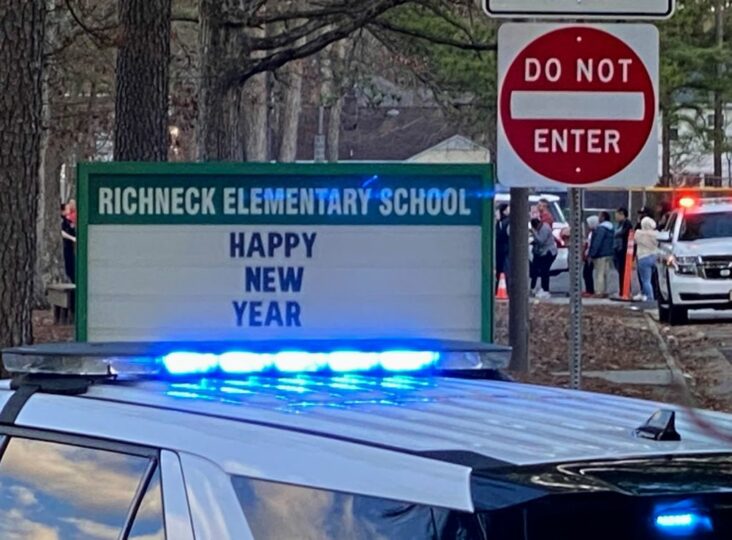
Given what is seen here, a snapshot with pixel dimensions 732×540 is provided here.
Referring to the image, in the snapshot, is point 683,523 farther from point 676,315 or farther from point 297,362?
point 676,315

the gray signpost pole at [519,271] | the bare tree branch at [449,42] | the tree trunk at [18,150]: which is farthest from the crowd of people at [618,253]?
the tree trunk at [18,150]

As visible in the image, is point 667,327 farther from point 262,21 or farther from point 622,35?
point 622,35

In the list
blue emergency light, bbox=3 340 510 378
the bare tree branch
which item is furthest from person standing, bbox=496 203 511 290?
blue emergency light, bbox=3 340 510 378

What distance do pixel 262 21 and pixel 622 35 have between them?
37.8ft

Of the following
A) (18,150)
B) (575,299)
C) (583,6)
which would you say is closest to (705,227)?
(18,150)

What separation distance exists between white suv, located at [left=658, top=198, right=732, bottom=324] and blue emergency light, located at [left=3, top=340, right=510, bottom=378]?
21.2 metres

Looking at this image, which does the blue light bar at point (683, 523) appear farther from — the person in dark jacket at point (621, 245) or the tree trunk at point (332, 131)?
the tree trunk at point (332, 131)

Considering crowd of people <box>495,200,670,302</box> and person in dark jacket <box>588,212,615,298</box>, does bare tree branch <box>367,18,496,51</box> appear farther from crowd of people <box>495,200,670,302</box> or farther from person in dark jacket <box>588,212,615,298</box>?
person in dark jacket <box>588,212,615,298</box>

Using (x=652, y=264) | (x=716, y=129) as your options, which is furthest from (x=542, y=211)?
(x=716, y=129)

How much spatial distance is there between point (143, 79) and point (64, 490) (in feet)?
40.7

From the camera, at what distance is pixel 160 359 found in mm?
3836

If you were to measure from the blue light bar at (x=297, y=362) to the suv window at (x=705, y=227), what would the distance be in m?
22.2

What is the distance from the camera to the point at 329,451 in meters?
2.91

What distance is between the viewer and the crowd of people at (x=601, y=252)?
2948 centimetres
